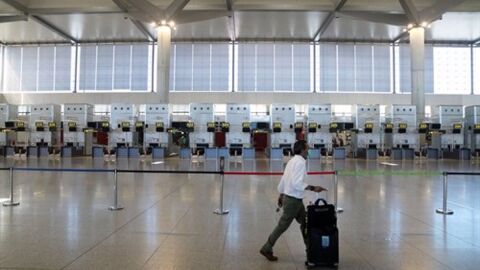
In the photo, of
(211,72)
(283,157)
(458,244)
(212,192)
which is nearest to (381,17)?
(283,157)

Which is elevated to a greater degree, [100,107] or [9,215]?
[100,107]

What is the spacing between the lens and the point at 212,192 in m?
10.5

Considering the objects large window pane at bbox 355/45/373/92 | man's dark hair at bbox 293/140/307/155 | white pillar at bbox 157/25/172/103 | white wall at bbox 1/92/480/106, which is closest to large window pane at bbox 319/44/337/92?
white wall at bbox 1/92/480/106

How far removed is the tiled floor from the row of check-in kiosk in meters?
16.3

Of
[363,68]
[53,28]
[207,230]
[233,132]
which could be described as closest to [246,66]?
[363,68]

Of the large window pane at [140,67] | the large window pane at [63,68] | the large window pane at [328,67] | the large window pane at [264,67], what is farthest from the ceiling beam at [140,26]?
the large window pane at [328,67]

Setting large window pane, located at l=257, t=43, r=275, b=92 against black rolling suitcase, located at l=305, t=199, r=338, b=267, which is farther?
large window pane, located at l=257, t=43, r=275, b=92

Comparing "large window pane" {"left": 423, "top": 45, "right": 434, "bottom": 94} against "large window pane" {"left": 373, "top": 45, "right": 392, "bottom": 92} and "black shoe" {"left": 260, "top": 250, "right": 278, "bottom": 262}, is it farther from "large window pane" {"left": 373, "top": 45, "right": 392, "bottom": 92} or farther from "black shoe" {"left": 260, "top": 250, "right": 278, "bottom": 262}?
"black shoe" {"left": 260, "top": 250, "right": 278, "bottom": 262}

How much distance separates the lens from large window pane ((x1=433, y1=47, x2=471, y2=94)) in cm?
3934

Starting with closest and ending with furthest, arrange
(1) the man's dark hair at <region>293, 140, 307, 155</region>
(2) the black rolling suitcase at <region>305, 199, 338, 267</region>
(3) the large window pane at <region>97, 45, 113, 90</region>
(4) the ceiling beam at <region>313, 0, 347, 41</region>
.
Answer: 1. (2) the black rolling suitcase at <region>305, 199, 338, 267</region>
2. (1) the man's dark hair at <region>293, 140, 307, 155</region>
3. (4) the ceiling beam at <region>313, 0, 347, 41</region>
4. (3) the large window pane at <region>97, 45, 113, 90</region>

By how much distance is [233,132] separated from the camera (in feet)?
90.3

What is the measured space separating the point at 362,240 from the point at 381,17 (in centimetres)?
2802

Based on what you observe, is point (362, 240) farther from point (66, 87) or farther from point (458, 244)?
point (66, 87)

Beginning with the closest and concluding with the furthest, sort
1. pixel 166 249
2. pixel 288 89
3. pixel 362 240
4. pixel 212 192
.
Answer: pixel 166 249 < pixel 362 240 < pixel 212 192 < pixel 288 89
